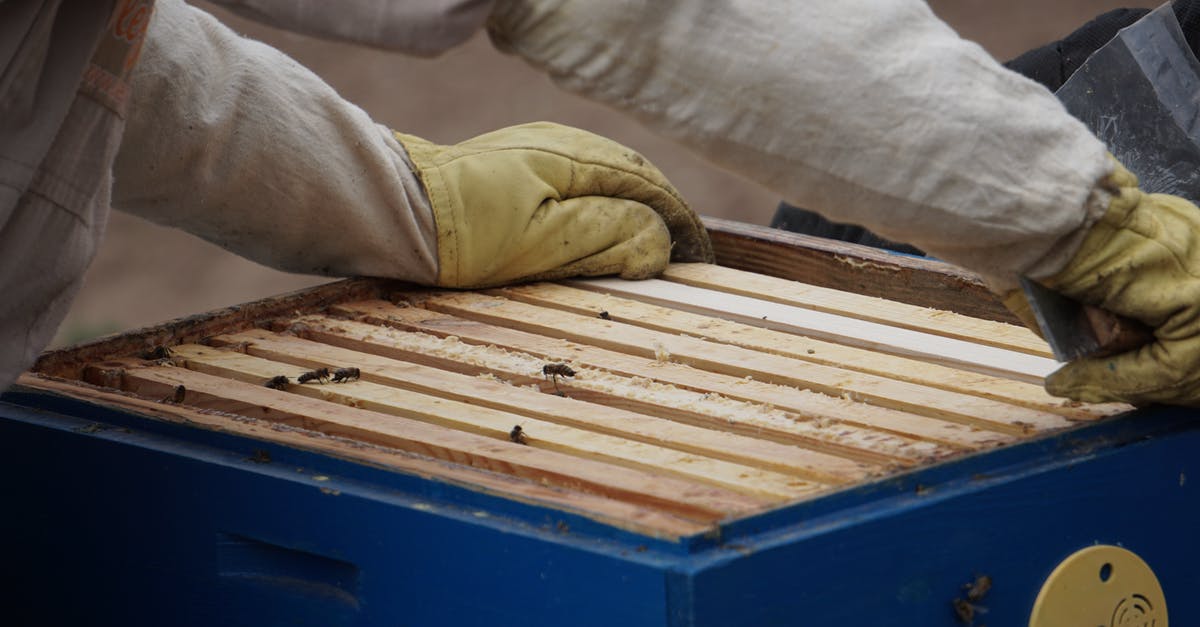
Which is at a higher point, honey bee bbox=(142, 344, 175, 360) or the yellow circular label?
honey bee bbox=(142, 344, 175, 360)

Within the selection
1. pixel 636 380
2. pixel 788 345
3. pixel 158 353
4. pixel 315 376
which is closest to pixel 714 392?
pixel 636 380

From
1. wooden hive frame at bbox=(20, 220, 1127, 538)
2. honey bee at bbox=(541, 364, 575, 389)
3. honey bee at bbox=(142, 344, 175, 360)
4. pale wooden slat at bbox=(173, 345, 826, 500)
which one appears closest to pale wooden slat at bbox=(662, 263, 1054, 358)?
wooden hive frame at bbox=(20, 220, 1127, 538)

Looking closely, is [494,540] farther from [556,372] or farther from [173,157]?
[173,157]

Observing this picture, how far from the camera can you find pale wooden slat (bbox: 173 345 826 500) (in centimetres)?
137

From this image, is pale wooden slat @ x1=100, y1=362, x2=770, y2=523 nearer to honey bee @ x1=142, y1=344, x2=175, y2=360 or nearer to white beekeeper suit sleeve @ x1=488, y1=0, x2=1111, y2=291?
honey bee @ x1=142, y1=344, x2=175, y2=360

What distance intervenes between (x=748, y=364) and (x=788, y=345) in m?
0.10

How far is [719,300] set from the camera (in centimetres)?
204

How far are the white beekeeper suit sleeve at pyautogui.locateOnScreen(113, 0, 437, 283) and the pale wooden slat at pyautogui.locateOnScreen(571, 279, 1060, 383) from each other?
287 mm

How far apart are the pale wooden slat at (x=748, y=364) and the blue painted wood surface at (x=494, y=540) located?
11 centimetres

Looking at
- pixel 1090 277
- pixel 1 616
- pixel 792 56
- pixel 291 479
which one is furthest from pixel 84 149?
pixel 1090 277

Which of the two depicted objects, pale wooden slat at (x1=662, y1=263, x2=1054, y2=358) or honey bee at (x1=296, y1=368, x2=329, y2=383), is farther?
pale wooden slat at (x1=662, y1=263, x2=1054, y2=358)

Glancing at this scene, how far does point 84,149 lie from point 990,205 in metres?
0.80

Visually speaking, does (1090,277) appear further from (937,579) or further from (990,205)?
(937,579)

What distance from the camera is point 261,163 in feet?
6.26
